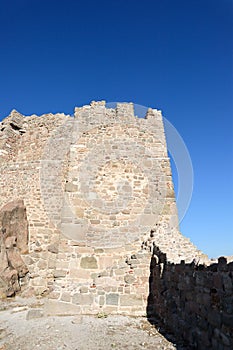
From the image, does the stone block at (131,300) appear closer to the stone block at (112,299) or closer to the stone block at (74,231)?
the stone block at (112,299)

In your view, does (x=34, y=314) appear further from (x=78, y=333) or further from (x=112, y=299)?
(x=112, y=299)

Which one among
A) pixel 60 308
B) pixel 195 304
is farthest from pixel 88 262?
pixel 195 304

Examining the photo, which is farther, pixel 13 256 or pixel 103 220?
pixel 13 256

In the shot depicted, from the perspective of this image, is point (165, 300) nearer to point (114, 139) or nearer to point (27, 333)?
point (27, 333)

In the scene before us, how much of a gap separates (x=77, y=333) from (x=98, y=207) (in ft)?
12.8

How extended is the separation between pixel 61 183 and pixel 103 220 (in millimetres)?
3428

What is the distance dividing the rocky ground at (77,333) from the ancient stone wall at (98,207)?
636 mm

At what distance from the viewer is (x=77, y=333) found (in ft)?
18.1

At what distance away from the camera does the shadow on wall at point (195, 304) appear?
3.45m

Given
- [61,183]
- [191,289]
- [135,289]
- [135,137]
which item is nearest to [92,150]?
[135,137]

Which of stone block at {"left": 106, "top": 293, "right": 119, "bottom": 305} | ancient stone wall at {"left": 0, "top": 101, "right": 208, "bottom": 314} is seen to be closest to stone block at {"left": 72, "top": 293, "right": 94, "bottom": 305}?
ancient stone wall at {"left": 0, "top": 101, "right": 208, "bottom": 314}

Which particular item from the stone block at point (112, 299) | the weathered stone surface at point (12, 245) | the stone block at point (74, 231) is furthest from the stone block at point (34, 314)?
the weathered stone surface at point (12, 245)

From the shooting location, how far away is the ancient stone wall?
747 centimetres

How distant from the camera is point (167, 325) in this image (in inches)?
231
